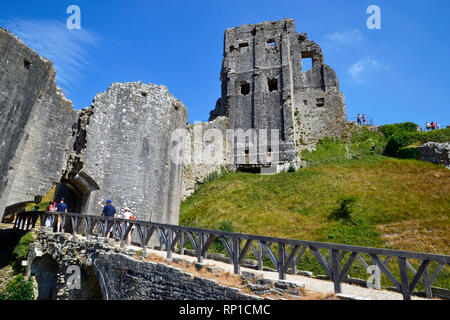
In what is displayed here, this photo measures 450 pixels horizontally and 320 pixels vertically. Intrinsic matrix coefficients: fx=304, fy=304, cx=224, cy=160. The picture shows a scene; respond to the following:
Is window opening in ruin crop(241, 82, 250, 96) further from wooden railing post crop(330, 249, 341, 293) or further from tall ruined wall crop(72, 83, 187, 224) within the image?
wooden railing post crop(330, 249, 341, 293)

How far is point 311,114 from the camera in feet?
99.1

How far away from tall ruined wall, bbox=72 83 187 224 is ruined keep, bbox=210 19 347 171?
46.2 feet

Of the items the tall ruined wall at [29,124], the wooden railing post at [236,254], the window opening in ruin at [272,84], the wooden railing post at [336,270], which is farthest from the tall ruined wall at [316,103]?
the wooden railing post at [336,270]

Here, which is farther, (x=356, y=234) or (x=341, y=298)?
(x=356, y=234)

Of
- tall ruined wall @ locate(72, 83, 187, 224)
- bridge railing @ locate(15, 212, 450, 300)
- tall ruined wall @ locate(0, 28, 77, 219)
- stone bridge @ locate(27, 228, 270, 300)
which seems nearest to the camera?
bridge railing @ locate(15, 212, 450, 300)

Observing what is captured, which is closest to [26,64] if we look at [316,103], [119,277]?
[119,277]

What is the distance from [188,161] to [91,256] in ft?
52.7

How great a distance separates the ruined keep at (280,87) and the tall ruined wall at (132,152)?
14.1 metres

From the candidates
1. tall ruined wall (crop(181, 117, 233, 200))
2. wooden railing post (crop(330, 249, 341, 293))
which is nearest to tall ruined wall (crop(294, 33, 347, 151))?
tall ruined wall (crop(181, 117, 233, 200))

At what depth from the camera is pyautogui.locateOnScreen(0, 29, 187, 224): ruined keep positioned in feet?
36.6

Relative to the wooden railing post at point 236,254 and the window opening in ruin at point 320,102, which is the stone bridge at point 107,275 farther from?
the window opening in ruin at point 320,102
